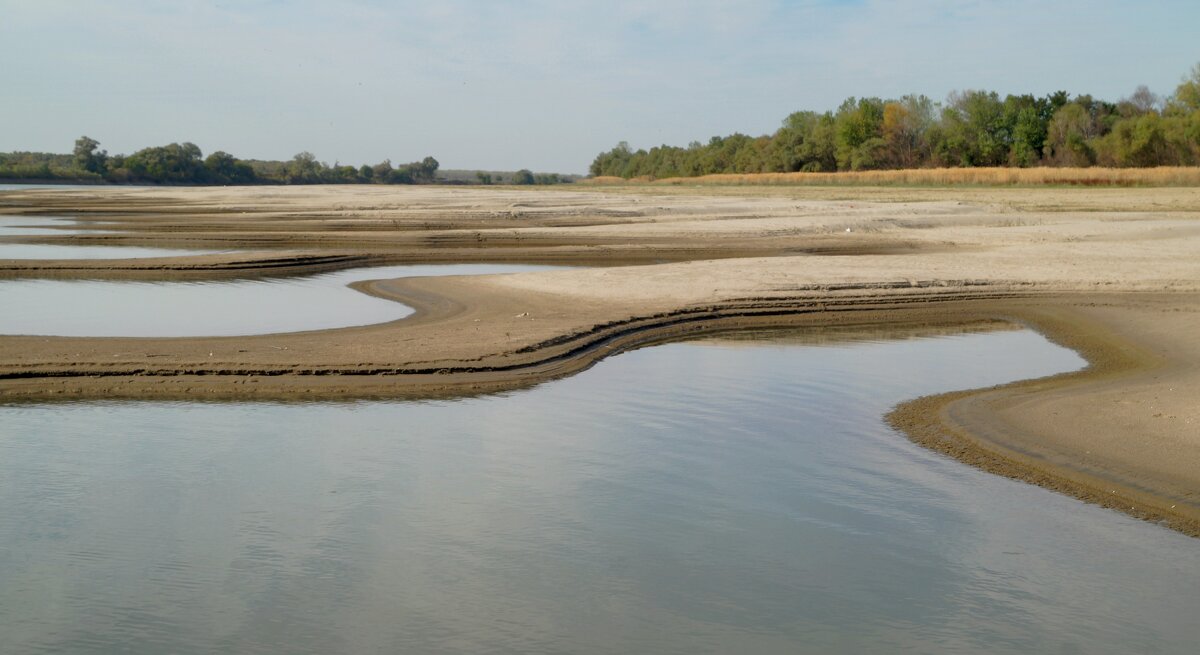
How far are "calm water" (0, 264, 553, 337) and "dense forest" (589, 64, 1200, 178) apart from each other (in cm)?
5714

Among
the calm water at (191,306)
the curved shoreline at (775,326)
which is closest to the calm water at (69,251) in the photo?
A: the calm water at (191,306)

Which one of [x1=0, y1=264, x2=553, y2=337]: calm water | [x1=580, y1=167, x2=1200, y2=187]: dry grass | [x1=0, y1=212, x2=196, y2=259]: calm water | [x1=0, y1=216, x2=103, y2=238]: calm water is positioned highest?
[x1=580, y1=167, x2=1200, y2=187]: dry grass

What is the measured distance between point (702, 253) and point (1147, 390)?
1748cm

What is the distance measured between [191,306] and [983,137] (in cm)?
7748

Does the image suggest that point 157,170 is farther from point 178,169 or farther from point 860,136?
point 860,136

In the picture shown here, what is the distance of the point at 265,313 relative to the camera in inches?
711

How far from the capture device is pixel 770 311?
1783 cm

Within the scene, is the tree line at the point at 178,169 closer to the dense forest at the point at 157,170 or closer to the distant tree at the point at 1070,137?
the dense forest at the point at 157,170

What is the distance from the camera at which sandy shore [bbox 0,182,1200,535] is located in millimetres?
9930

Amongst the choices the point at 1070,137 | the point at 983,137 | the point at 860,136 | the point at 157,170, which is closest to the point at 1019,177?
the point at 1070,137

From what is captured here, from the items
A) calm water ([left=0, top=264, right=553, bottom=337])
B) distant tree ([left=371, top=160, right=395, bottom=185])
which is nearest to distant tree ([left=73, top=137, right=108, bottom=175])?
distant tree ([left=371, top=160, right=395, bottom=185])

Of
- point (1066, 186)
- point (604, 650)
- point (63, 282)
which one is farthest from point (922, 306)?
point (1066, 186)

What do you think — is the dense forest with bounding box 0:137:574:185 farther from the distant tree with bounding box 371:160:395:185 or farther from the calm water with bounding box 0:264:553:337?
the calm water with bounding box 0:264:553:337

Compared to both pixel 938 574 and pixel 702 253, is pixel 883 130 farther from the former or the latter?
pixel 938 574
